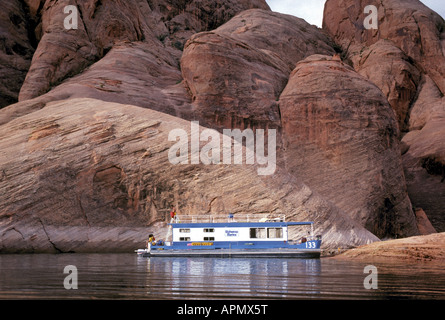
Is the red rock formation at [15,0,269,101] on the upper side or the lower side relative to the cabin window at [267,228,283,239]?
upper

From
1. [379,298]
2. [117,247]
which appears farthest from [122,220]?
[379,298]

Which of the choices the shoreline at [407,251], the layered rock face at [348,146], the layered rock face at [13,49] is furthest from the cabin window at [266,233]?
the layered rock face at [13,49]

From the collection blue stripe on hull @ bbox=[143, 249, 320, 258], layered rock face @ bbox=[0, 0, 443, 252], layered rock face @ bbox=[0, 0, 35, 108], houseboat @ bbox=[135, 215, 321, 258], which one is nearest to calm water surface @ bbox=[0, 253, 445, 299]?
blue stripe on hull @ bbox=[143, 249, 320, 258]

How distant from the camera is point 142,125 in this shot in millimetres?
41188

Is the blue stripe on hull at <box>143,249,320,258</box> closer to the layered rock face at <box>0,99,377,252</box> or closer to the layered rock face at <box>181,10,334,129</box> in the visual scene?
the layered rock face at <box>0,99,377,252</box>

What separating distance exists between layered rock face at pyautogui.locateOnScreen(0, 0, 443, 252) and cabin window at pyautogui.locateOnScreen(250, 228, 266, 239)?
4158mm

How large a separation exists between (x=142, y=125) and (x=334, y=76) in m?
22.5

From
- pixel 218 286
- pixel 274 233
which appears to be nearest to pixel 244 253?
pixel 274 233

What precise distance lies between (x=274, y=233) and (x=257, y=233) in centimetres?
102

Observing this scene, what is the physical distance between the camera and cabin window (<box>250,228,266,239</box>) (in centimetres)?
3228

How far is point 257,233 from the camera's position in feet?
106

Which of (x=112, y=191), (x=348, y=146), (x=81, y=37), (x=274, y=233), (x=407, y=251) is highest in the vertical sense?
(x=81, y=37)

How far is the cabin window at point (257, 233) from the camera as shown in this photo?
32.3 m

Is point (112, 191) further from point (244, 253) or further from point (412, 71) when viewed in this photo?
point (412, 71)
